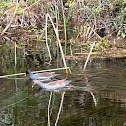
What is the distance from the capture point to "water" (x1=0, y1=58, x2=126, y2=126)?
3.94 metres

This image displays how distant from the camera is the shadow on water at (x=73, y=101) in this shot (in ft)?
13.0

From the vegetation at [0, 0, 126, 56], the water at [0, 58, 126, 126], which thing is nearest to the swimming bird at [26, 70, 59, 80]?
the water at [0, 58, 126, 126]

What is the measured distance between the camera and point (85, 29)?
10.8 meters

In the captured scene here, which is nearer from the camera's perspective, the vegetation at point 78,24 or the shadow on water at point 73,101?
the shadow on water at point 73,101

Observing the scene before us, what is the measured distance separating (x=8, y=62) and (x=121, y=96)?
389cm

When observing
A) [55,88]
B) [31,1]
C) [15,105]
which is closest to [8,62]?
[55,88]

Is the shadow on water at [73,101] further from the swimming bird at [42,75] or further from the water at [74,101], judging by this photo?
the swimming bird at [42,75]

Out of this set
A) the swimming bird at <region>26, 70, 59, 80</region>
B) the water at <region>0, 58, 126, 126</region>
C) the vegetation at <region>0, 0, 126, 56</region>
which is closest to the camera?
the water at <region>0, 58, 126, 126</region>

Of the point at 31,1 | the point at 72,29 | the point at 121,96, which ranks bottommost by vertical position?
the point at 121,96

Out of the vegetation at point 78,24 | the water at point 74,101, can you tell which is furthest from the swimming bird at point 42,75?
the vegetation at point 78,24

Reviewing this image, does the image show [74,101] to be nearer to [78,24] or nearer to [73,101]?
[73,101]

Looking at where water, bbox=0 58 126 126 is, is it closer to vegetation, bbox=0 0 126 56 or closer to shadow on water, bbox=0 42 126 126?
shadow on water, bbox=0 42 126 126

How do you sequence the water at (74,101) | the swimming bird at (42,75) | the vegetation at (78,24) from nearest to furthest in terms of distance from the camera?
the water at (74,101) < the swimming bird at (42,75) < the vegetation at (78,24)

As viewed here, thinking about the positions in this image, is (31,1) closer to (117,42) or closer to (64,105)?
(117,42)
